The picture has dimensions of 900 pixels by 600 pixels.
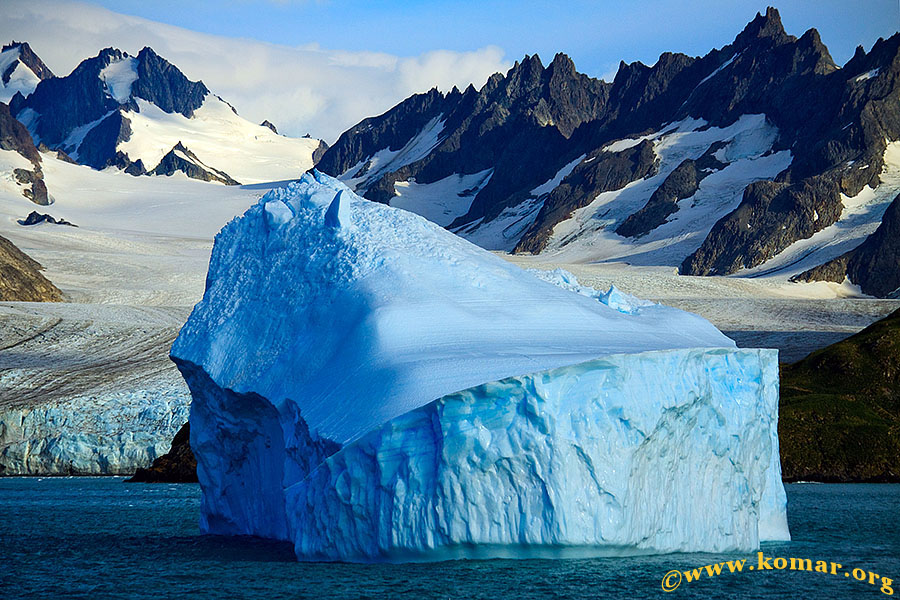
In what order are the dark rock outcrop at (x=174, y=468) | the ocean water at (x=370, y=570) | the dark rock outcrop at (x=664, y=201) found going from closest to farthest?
the ocean water at (x=370, y=570) → the dark rock outcrop at (x=174, y=468) → the dark rock outcrop at (x=664, y=201)

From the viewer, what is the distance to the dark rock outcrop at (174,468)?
99.4 feet

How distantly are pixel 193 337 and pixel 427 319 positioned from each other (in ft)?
13.0

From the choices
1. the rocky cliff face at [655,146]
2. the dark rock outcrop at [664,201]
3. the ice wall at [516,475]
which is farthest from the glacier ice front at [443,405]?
the dark rock outcrop at [664,201]

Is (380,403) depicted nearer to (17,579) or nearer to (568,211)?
(17,579)

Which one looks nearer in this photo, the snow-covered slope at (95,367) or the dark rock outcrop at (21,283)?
the snow-covered slope at (95,367)

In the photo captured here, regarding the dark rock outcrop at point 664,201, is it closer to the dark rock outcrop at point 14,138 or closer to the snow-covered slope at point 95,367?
the snow-covered slope at point 95,367

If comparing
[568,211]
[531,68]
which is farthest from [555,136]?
[568,211]

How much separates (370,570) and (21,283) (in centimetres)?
4636

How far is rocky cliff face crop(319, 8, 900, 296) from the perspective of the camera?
92.4m

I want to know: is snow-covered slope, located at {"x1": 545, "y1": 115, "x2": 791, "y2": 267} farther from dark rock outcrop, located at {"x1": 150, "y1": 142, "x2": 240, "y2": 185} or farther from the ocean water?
dark rock outcrop, located at {"x1": 150, "y1": 142, "x2": 240, "y2": 185}

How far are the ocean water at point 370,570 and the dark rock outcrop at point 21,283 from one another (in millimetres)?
36083

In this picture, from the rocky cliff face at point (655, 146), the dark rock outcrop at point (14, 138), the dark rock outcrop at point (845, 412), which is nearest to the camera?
the dark rock outcrop at point (845, 412)

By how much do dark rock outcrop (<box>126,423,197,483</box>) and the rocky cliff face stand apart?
213 feet

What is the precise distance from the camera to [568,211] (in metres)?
116
